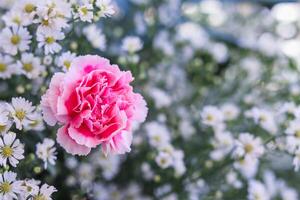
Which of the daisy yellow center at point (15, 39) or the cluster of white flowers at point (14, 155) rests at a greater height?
the daisy yellow center at point (15, 39)

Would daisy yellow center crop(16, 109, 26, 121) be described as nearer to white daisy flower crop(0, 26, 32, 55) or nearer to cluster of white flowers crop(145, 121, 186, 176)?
white daisy flower crop(0, 26, 32, 55)

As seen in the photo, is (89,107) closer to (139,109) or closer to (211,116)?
(139,109)

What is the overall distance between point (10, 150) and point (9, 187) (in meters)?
0.03

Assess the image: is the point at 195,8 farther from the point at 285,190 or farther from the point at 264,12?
the point at 285,190

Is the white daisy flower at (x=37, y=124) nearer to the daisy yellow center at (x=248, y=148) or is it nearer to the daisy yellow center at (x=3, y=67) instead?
the daisy yellow center at (x=3, y=67)

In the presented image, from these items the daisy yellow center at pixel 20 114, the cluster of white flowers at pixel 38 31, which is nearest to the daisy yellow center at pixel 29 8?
the cluster of white flowers at pixel 38 31

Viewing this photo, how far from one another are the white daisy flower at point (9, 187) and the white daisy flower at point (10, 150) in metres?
0.01

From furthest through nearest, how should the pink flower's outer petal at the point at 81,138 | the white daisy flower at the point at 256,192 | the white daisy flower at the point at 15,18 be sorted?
the white daisy flower at the point at 256,192 < the white daisy flower at the point at 15,18 < the pink flower's outer petal at the point at 81,138

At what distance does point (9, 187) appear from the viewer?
1.37 ft

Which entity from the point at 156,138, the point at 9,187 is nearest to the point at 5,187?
the point at 9,187

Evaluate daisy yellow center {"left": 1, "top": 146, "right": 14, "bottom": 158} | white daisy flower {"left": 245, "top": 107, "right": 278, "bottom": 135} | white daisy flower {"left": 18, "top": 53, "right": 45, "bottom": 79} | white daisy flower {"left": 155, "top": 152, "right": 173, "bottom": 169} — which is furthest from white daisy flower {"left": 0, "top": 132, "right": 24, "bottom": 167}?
white daisy flower {"left": 245, "top": 107, "right": 278, "bottom": 135}

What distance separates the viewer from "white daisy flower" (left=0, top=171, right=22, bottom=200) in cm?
42

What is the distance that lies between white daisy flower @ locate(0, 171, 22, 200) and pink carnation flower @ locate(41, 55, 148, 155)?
0.18ft

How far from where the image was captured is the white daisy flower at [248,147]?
1.87ft
